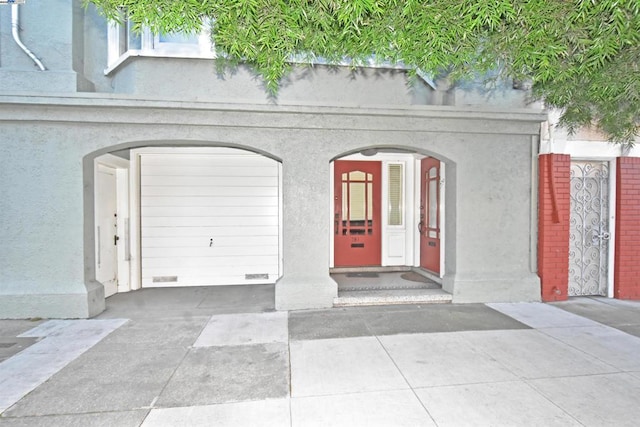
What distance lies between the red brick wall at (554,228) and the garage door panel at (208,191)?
5287mm

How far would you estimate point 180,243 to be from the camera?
7.04m

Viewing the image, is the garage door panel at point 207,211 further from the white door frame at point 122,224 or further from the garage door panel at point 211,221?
the white door frame at point 122,224

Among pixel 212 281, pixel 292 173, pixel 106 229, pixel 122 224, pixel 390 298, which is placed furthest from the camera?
pixel 212 281

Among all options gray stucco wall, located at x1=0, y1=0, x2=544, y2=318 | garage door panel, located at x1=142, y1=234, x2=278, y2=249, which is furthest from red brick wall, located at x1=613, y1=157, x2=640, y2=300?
garage door panel, located at x1=142, y1=234, x2=278, y2=249

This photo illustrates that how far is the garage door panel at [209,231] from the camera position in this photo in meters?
7.00

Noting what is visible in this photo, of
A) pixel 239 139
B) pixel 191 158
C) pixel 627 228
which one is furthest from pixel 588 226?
pixel 191 158

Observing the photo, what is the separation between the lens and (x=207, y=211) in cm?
712

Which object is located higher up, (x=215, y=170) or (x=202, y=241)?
(x=215, y=170)

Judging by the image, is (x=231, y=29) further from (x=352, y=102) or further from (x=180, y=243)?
(x=180, y=243)

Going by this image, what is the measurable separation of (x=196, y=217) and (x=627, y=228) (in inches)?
337

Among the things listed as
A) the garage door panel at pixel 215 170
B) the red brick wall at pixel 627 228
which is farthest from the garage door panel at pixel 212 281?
the red brick wall at pixel 627 228

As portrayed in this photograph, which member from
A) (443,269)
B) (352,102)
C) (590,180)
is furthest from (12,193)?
(590,180)

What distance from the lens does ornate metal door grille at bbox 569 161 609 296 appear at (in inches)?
243

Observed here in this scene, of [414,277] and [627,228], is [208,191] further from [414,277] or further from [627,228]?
[627,228]
